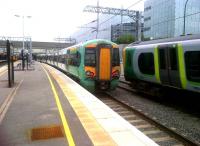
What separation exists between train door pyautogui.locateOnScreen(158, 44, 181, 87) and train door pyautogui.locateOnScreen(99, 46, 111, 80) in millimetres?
3617

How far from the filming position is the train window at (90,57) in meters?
17.4

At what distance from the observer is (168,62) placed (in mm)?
13617

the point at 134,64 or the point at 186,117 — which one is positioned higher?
the point at 134,64

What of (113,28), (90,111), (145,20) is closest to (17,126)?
(90,111)

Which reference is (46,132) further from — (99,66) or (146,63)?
(99,66)

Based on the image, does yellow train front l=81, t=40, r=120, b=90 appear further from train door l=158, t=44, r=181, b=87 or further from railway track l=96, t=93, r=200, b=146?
train door l=158, t=44, r=181, b=87

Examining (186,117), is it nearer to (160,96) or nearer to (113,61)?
(160,96)

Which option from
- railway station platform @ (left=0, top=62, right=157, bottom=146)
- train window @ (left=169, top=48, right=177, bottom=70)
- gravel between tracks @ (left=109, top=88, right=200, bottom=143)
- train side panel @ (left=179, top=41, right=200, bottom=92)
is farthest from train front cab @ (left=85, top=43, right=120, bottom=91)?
train side panel @ (left=179, top=41, right=200, bottom=92)

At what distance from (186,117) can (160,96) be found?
365 cm

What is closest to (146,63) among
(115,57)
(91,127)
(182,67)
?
(115,57)

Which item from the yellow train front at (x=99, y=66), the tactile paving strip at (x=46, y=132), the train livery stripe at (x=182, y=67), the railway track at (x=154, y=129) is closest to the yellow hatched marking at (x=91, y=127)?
the tactile paving strip at (x=46, y=132)

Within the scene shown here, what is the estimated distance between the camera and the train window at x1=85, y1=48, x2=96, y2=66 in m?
17.4

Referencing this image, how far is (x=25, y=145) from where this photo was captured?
6.40m

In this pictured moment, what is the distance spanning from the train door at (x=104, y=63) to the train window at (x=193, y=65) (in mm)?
5818
